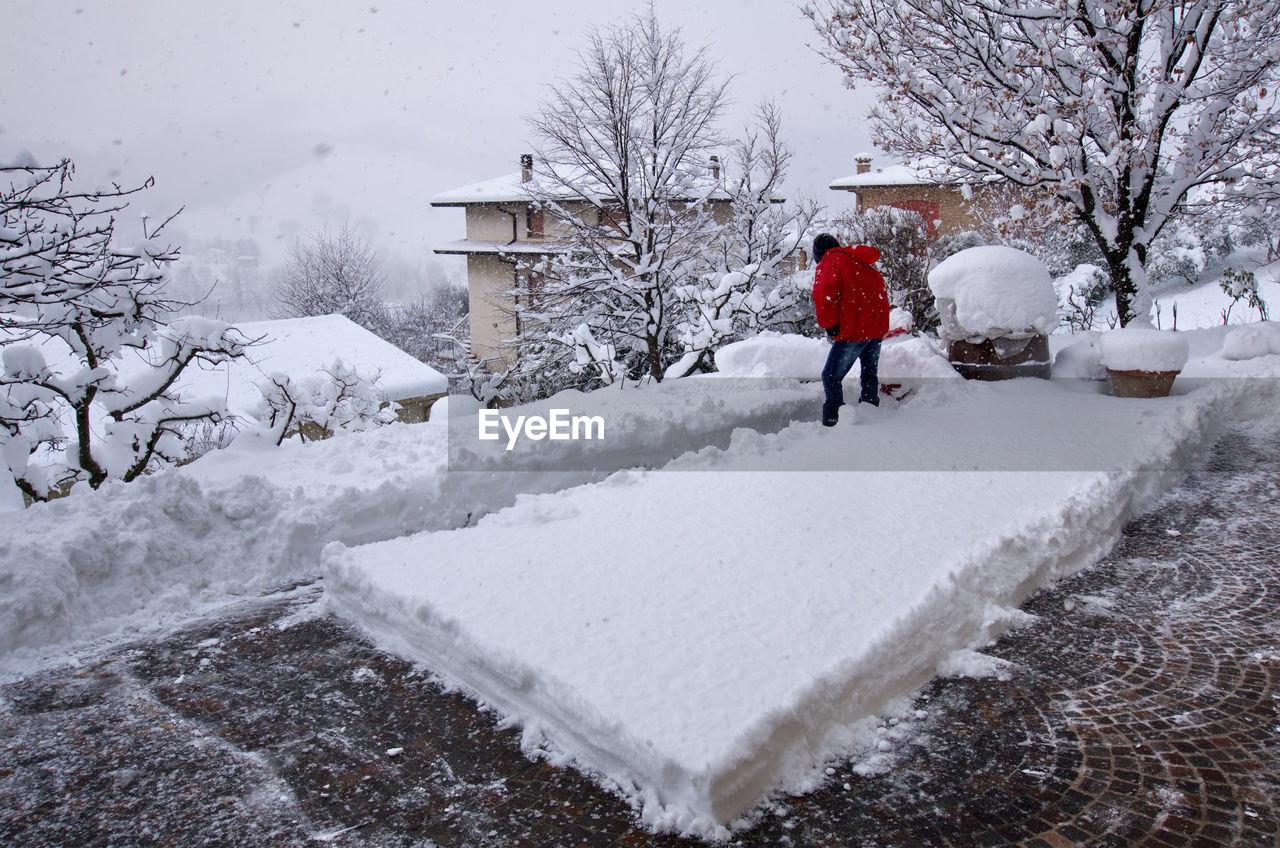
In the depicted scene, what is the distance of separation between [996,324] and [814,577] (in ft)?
17.4

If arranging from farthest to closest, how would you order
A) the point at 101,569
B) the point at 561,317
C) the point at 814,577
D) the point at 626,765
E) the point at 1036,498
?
the point at 561,317, the point at 1036,498, the point at 101,569, the point at 814,577, the point at 626,765

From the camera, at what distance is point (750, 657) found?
2.80 meters

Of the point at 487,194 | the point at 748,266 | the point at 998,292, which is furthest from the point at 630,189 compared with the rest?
the point at 487,194

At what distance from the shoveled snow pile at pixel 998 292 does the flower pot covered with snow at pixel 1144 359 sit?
0.62 metres

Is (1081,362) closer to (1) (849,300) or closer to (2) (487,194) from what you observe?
(1) (849,300)

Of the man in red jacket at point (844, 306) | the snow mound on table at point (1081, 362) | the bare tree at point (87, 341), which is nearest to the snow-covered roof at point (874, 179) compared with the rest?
the snow mound on table at point (1081, 362)

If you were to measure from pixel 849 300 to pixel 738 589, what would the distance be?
350 centimetres

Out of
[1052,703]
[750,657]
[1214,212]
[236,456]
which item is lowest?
[1052,703]

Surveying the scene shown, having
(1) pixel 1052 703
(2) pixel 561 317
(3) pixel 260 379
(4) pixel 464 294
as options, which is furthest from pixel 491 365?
(1) pixel 1052 703

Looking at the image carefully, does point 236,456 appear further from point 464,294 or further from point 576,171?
point 464,294

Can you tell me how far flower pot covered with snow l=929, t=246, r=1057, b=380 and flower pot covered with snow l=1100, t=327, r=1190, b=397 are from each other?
2.04ft

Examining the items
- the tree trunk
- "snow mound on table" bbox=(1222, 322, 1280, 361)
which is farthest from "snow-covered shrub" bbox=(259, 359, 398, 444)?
"snow mound on table" bbox=(1222, 322, 1280, 361)

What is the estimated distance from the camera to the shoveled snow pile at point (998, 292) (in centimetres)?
754

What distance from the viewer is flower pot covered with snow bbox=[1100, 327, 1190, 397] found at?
711 centimetres
